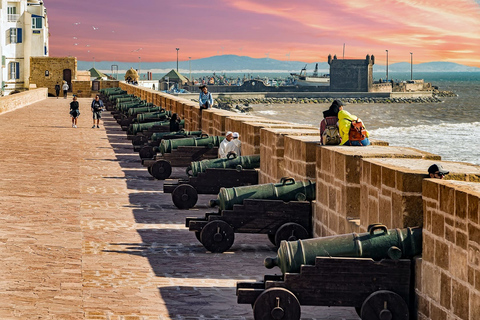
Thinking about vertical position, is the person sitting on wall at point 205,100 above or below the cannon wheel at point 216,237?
above

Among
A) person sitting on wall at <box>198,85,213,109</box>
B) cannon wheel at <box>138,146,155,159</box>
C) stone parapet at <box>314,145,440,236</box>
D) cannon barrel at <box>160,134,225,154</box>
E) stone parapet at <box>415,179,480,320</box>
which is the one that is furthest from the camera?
person sitting on wall at <box>198,85,213,109</box>

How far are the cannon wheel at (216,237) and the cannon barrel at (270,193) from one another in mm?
274

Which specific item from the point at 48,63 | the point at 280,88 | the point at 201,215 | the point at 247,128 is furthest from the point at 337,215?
the point at 280,88

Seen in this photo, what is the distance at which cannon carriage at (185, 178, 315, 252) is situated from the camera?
351 inches

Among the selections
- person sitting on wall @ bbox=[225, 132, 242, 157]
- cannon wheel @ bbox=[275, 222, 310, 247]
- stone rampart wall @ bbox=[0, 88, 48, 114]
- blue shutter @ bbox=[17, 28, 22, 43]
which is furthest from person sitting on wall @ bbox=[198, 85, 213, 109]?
blue shutter @ bbox=[17, 28, 22, 43]

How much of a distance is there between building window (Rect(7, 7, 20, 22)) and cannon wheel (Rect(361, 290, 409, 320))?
241 ft

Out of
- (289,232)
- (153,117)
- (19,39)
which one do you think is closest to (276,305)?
(289,232)

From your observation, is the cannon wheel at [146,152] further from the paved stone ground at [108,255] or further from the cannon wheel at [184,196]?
the cannon wheel at [184,196]

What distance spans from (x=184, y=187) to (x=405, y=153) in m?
4.69

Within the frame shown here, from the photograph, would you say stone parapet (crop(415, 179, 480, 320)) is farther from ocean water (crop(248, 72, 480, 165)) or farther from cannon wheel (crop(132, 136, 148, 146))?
ocean water (crop(248, 72, 480, 165))

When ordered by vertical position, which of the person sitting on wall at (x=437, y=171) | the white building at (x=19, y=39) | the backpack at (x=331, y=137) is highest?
the white building at (x=19, y=39)

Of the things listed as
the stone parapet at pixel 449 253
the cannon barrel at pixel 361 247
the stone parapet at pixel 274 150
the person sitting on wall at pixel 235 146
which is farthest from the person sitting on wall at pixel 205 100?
the stone parapet at pixel 449 253

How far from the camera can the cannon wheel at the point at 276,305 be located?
19.6 feet

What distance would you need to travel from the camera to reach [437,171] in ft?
20.6
